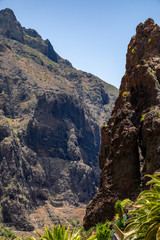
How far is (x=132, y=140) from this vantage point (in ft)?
127

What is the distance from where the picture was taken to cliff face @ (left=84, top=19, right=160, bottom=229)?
34.9 meters

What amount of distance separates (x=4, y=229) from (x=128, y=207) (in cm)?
12106

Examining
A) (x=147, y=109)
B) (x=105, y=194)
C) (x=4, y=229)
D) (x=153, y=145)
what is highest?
(x=147, y=109)

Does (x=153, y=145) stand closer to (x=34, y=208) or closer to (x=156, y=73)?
(x=156, y=73)

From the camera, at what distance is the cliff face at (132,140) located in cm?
3489

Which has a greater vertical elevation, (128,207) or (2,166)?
(128,207)

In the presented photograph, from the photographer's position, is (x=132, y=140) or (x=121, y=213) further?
(x=132, y=140)

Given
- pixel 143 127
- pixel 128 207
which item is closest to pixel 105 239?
pixel 128 207

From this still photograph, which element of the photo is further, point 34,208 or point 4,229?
point 34,208

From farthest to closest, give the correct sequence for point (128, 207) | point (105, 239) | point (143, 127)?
1. point (143, 127)
2. point (128, 207)
3. point (105, 239)

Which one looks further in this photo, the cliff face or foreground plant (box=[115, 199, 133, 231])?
the cliff face

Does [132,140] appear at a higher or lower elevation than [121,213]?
higher

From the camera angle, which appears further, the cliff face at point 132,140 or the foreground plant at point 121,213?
the cliff face at point 132,140

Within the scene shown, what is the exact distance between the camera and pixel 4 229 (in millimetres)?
134750
